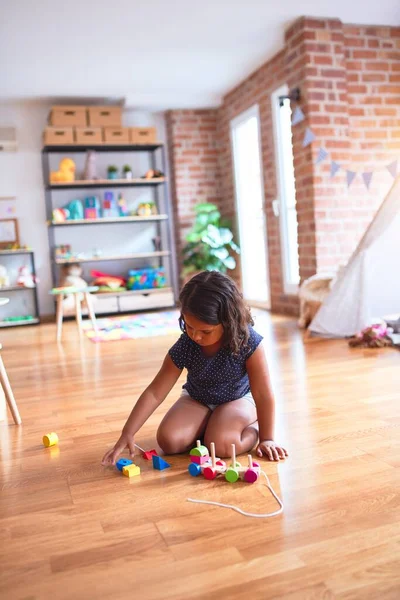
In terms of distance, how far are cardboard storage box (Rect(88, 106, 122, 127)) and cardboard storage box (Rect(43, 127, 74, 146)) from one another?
26cm

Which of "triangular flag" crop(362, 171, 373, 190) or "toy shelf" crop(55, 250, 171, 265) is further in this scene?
"toy shelf" crop(55, 250, 171, 265)

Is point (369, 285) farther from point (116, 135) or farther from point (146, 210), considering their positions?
point (116, 135)

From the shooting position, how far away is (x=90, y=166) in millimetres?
6082

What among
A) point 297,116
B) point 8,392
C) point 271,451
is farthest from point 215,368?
point 297,116

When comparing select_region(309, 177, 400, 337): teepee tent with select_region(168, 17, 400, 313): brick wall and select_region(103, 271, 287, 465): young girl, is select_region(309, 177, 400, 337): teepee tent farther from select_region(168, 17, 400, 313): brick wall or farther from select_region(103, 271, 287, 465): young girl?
select_region(103, 271, 287, 465): young girl

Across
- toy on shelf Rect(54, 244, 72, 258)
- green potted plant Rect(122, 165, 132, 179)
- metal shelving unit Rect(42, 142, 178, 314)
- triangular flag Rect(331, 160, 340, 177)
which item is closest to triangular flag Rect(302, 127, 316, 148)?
triangular flag Rect(331, 160, 340, 177)

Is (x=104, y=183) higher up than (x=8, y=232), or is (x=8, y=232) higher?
(x=104, y=183)

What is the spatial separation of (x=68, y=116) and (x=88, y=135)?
0.26m

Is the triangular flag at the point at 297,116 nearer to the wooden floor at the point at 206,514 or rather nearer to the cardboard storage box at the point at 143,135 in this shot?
the cardboard storage box at the point at 143,135

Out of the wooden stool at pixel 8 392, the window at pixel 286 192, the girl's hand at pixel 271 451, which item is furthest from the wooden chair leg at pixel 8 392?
the window at pixel 286 192

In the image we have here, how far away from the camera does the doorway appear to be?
586cm

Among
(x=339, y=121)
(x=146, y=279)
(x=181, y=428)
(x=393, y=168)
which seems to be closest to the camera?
(x=181, y=428)

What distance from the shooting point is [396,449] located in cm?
177

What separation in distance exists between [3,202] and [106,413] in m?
4.29
